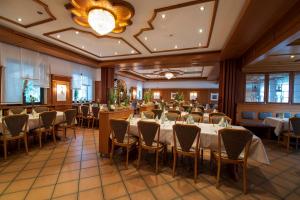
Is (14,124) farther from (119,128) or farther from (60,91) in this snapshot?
(60,91)

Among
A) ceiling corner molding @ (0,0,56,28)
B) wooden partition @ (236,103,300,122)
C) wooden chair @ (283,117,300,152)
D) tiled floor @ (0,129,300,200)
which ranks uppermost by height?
ceiling corner molding @ (0,0,56,28)

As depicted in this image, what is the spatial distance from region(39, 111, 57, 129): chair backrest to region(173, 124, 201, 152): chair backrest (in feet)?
11.3

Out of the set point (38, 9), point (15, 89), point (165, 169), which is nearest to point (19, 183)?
point (165, 169)

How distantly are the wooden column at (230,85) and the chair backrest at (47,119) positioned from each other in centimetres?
618

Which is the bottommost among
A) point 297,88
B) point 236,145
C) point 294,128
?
point 294,128

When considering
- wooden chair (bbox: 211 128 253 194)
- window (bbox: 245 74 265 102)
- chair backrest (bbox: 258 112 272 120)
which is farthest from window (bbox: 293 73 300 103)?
wooden chair (bbox: 211 128 253 194)

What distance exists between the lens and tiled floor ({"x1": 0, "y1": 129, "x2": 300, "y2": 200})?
220 cm

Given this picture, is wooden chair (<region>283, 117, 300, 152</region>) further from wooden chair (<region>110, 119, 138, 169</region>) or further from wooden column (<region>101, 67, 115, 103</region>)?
wooden column (<region>101, 67, 115, 103</region>)

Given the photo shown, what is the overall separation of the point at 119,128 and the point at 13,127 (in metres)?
2.39

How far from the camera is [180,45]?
5426 millimetres

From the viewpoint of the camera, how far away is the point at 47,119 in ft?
13.1

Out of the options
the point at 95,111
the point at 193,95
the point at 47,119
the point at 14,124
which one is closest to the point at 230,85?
the point at 95,111

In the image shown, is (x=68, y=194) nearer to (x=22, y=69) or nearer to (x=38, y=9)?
(x=38, y=9)

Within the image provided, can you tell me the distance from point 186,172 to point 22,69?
644cm
